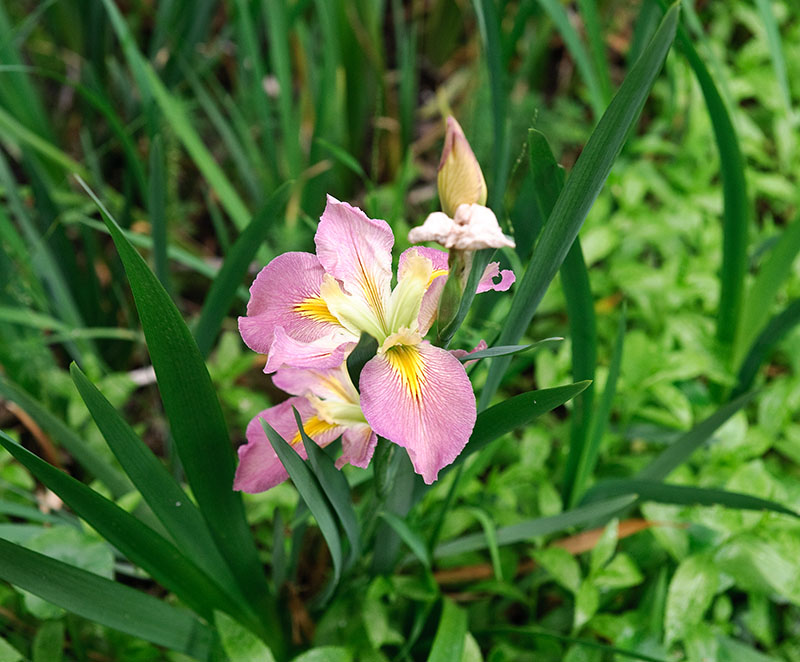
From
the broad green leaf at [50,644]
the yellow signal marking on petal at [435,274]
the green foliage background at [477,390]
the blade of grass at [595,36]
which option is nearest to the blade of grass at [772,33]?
the green foliage background at [477,390]

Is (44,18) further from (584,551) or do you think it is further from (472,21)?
(584,551)

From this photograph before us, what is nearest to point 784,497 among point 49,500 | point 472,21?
point 49,500

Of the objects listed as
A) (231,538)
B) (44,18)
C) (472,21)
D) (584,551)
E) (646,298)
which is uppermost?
(44,18)

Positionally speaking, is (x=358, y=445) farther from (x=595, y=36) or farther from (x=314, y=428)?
(x=595, y=36)

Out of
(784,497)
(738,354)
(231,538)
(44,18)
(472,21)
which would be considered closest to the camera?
(231,538)

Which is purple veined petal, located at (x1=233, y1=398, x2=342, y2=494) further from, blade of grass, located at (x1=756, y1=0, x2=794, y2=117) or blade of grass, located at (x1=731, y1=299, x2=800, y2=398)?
blade of grass, located at (x1=756, y1=0, x2=794, y2=117)

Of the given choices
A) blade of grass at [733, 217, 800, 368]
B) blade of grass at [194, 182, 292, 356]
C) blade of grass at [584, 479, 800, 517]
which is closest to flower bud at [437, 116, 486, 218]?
blade of grass at [194, 182, 292, 356]

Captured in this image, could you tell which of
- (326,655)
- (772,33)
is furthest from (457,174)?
(772,33)

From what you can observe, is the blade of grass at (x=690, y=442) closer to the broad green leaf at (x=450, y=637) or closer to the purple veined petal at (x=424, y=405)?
the broad green leaf at (x=450, y=637)

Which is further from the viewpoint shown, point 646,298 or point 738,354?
point 646,298
